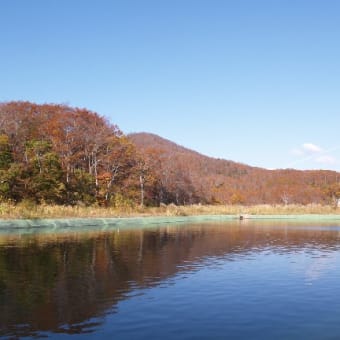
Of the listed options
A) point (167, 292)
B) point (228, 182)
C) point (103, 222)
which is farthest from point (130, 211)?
point (228, 182)

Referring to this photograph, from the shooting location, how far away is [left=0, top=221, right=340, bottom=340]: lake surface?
7.25m

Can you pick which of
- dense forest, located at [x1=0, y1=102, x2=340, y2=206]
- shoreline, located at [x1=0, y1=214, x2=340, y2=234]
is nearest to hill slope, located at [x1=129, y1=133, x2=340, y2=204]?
dense forest, located at [x1=0, y1=102, x2=340, y2=206]

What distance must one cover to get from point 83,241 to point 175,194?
138 ft

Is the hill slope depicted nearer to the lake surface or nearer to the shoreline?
the shoreline

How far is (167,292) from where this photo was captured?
9.90m

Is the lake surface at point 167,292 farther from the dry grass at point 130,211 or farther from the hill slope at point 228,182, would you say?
the hill slope at point 228,182

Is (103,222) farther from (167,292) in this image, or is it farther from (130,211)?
(167,292)

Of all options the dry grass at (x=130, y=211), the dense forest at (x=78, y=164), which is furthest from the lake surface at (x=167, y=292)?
the dense forest at (x=78, y=164)

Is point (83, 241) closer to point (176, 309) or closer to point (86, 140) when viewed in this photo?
point (176, 309)

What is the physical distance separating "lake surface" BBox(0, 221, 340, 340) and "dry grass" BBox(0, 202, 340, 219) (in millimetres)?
9761

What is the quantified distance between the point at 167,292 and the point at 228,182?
304 ft

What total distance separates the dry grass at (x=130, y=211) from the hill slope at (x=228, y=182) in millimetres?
11660

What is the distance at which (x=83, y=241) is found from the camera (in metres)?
19.9

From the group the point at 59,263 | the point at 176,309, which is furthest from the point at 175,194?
the point at 176,309
